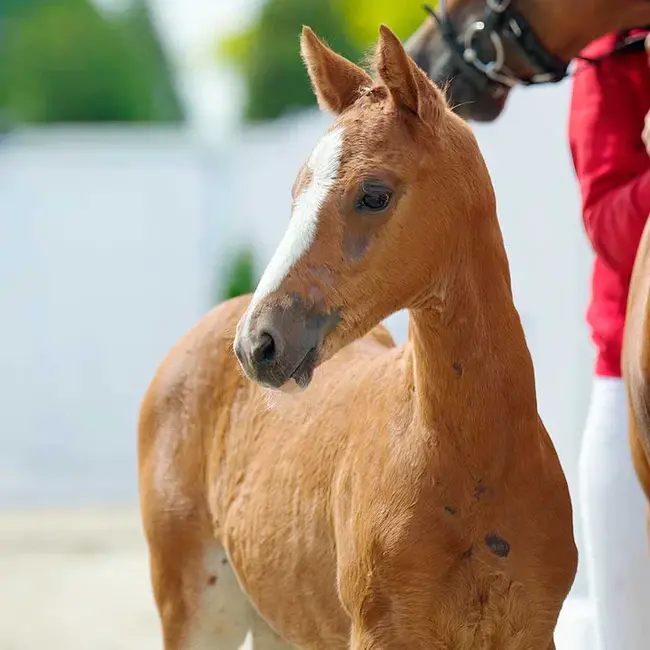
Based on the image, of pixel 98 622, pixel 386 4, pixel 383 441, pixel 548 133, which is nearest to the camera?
pixel 383 441

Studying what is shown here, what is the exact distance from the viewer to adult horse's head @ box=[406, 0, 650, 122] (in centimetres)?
199

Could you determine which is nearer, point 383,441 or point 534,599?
point 534,599

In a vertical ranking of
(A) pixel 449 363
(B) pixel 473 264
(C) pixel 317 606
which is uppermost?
(B) pixel 473 264

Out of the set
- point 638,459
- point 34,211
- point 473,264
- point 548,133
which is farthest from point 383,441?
point 34,211

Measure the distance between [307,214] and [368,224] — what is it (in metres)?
0.08

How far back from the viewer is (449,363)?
56.8 inches

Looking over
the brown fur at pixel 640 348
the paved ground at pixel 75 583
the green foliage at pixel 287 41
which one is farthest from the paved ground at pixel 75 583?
the green foliage at pixel 287 41

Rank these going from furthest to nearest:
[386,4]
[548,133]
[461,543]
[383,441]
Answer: [386,4]
[548,133]
[383,441]
[461,543]

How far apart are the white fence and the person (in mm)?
5527

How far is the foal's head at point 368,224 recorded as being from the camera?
4.22 feet

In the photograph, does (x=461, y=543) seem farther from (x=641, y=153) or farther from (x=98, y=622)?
(x=98, y=622)

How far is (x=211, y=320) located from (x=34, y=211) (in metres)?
6.46

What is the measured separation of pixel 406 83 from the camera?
135 cm

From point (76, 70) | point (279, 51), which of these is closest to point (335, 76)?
point (279, 51)
